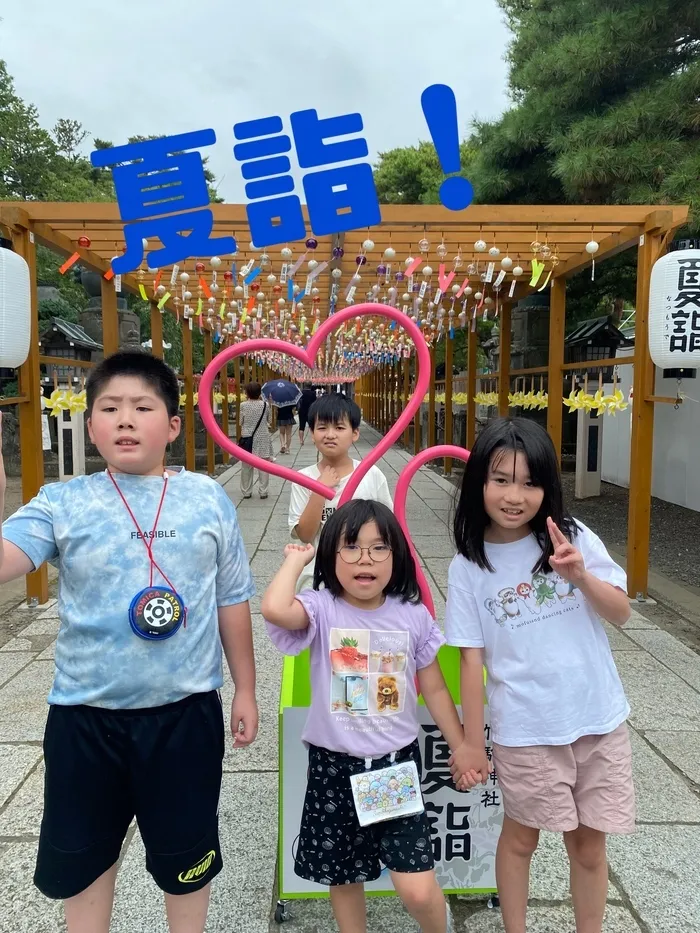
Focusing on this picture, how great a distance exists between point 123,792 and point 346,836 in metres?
0.53

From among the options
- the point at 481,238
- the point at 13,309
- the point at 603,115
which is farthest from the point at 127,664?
the point at 603,115

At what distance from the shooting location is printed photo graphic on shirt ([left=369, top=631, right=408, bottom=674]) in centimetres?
159

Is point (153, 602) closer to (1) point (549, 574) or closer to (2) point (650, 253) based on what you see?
(1) point (549, 574)

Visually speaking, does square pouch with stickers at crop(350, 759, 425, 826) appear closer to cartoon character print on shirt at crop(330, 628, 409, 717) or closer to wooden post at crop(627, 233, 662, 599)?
cartoon character print on shirt at crop(330, 628, 409, 717)

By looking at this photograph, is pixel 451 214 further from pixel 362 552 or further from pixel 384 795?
pixel 384 795

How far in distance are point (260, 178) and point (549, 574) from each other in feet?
10.9

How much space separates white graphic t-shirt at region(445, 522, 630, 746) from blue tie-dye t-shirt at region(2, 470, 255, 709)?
645mm

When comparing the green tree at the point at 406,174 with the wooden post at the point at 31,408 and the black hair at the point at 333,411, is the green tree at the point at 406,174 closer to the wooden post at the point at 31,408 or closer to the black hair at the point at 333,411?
the wooden post at the point at 31,408

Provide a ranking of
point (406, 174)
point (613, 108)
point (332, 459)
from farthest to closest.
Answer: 1. point (406, 174)
2. point (613, 108)
3. point (332, 459)

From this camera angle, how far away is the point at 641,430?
4.80 m

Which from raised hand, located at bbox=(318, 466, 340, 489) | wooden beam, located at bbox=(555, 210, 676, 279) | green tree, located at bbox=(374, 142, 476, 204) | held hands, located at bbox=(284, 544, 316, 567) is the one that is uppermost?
green tree, located at bbox=(374, 142, 476, 204)

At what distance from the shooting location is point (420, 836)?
153cm

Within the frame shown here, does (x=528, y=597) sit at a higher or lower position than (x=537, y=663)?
higher

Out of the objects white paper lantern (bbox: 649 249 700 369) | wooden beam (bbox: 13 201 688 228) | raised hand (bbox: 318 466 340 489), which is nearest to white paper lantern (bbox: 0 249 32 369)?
wooden beam (bbox: 13 201 688 228)
